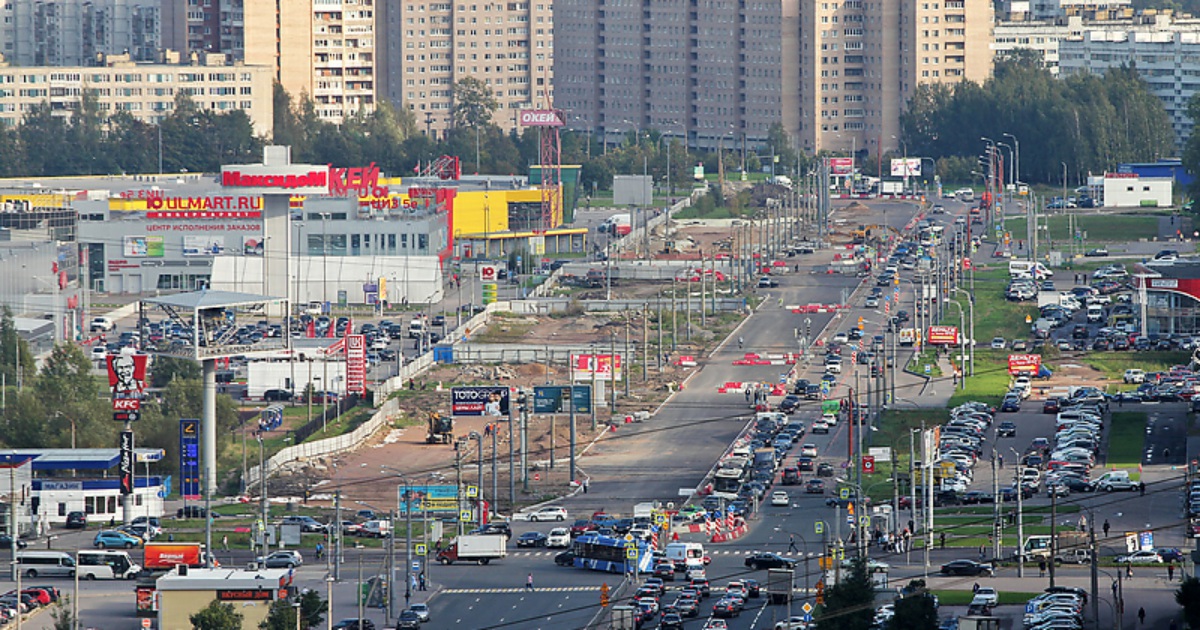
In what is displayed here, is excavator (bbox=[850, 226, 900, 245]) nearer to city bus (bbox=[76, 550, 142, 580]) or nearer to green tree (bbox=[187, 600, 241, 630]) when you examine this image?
city bus (bbox=[76, 550, 142, 580])

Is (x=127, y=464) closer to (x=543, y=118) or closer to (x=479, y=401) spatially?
(x=479, y=401)

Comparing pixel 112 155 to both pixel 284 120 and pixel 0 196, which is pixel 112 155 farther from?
pixel 0 196

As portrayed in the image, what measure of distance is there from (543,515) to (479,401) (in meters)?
11.5

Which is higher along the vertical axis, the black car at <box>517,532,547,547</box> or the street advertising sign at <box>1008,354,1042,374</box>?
the street advertising sign at <box>1008,354,1042,374</box>

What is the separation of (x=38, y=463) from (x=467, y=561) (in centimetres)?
1522

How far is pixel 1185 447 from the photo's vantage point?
72.8 meters

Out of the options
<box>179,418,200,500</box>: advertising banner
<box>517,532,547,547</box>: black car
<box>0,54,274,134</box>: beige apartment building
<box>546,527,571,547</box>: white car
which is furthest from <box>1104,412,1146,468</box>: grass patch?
<box>0,54,274,134</box>: beige apartment building

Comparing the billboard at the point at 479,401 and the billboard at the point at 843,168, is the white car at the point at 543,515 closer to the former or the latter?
the billboard at the point at 479,401

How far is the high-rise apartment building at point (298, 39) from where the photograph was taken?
603 feet

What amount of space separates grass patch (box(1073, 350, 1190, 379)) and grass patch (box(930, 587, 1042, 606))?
36615 millimetres

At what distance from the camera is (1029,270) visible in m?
118

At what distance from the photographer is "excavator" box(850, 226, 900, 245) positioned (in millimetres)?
140250

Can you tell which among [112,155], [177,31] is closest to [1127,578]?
[112,155]

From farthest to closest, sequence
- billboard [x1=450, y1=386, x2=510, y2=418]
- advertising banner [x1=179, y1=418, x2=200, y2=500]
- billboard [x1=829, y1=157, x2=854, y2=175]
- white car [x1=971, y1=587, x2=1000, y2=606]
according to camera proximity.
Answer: billboard [x1=829, y1=157, x2=854, y2=175] → billboard [x1=450, y1=386, x2=510, y2=418] → advertising banner [x1=179, y1=418, x2=200, y2=500] → white car [x1=971, y1=587, x2=1000, y2=606]
